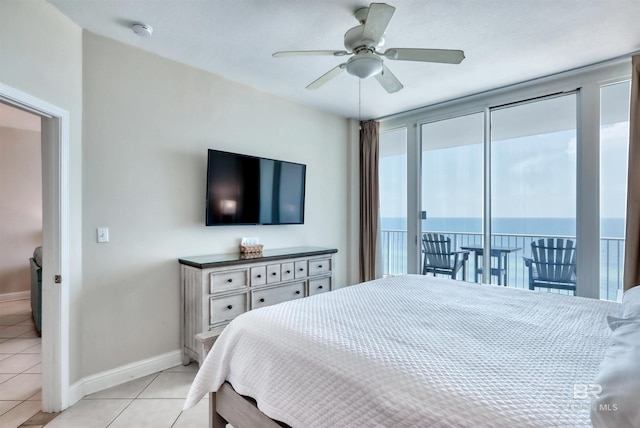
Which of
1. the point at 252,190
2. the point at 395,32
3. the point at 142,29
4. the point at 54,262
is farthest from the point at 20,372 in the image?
the point at 395,32

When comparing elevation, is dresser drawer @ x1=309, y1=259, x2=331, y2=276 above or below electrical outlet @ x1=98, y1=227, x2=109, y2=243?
below

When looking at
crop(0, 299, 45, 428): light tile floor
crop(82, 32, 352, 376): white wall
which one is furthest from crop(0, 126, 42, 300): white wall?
crop(82, 32, 352, 376): white wall

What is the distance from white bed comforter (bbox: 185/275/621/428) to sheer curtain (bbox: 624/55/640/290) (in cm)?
121

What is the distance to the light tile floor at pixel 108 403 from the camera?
1976 mm

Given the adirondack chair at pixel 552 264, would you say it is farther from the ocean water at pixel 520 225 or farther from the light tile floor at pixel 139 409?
the light tile floor at pixel 139 409

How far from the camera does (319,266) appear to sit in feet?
11.5

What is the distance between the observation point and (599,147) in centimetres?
293

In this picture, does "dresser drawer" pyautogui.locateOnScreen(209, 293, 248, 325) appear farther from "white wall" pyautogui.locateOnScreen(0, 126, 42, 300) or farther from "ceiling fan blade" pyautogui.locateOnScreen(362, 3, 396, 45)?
"white wall" pyautogui.locateOnScreen(0, 126, 42, 300)

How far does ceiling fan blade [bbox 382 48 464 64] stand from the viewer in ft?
6.23

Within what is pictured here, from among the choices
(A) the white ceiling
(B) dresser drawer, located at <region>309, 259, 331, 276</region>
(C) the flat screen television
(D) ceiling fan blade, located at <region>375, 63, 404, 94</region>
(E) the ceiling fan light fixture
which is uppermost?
(A) the white ceiling

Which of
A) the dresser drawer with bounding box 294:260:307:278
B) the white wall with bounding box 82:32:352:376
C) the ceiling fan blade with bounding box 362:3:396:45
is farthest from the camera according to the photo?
the dresser drawer with bounding box 294:260:307:278

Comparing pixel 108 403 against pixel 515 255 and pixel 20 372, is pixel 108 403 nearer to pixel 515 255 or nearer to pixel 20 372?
pixel 20 372

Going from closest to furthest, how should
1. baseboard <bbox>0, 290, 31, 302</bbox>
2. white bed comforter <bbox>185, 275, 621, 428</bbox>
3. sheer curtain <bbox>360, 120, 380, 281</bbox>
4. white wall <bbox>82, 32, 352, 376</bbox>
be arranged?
white bed comforter <bbox>185, 275, 621, 428</bbox> → white wall <bbox>82, 32, 352, 376</bbox> → sheer curtain <bbox>360, 120, 380, 281</bbox> → baseboard <bbox>0, 290, 31, 302</bbox>

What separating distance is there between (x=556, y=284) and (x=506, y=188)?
1.12 metres
